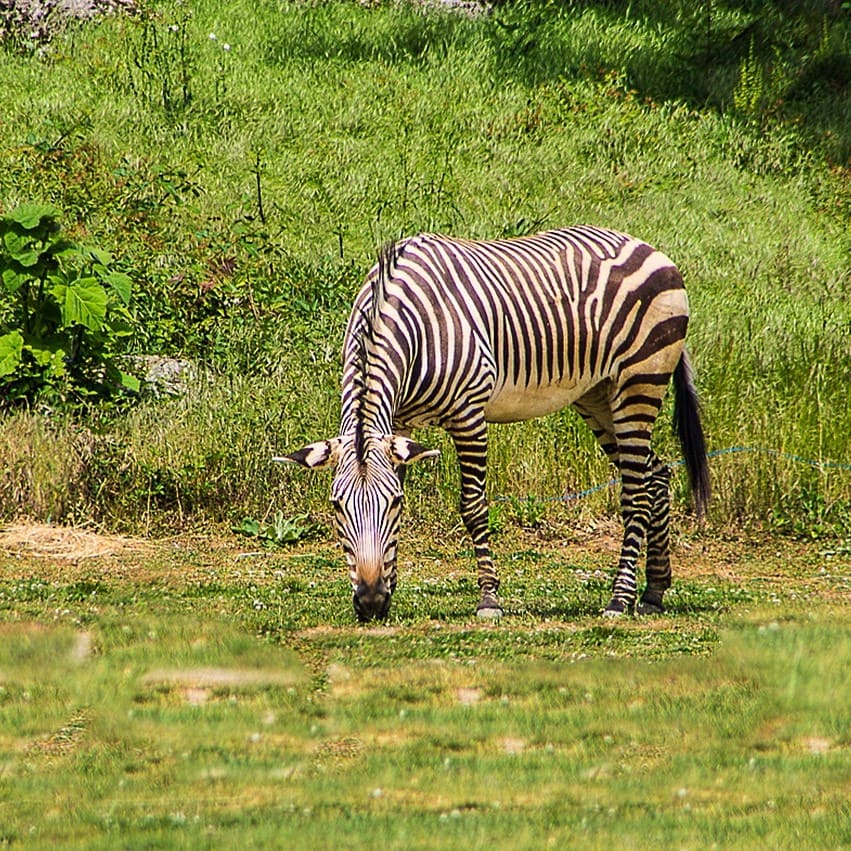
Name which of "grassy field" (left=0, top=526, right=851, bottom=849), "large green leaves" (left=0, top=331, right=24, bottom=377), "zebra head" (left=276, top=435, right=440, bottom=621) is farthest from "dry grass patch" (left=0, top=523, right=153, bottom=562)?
"zebra head" (left=276, top=435, right=440, bottom=621)

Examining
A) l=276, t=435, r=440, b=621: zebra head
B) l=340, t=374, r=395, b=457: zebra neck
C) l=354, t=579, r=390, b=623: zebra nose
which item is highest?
l=340, t=374, r=395, b=457: zebra neck

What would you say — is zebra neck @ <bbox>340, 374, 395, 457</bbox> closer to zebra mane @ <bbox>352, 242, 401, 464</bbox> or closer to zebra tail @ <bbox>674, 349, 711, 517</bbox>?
zebra mane @ <bbox>352, 242, 401, 464</bbox>

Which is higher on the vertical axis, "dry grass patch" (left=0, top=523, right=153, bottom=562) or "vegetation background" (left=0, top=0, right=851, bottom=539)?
"vegetation background" (left=0, top=0, right=851, bottom=539)

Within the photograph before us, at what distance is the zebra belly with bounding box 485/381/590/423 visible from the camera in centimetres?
988

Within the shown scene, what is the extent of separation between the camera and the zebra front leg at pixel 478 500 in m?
9.33

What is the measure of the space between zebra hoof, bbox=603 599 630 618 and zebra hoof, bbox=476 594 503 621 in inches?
30.8

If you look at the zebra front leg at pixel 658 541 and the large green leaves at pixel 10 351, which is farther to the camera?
the large green leaves at pixel 10 351

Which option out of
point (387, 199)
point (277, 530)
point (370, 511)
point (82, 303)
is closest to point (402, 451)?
point (370, 511)

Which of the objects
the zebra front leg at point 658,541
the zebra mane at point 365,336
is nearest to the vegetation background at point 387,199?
the zebra front leg at point 658,541

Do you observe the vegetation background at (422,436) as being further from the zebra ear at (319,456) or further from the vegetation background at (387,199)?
the zebra ear at (319,456)

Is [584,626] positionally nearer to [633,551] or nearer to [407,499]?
[633,551]

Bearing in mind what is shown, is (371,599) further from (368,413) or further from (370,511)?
(368,413)

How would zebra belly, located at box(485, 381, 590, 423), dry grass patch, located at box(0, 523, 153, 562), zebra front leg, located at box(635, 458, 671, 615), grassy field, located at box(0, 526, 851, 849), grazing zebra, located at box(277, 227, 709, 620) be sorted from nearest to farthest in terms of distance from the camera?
grassy field, located at box(0, 526, 851, 849), grazing zebra, located at box(277, 227, 709, 620), zebra belly, located at box(485, 381, 590, 423), zebra front leg, located at box(635, 458, 671, 615), dry grass patch, located at box(0, 523, 153, 562)

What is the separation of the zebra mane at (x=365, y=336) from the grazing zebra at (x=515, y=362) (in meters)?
0.01
